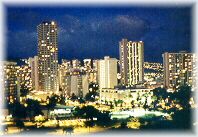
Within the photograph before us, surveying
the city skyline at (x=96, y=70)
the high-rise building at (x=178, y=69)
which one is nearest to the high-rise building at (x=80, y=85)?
the city skyline at (x=96, y=70)

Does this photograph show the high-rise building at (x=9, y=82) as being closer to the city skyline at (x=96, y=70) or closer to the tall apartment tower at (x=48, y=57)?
the city skyline at (x=96, y=70)

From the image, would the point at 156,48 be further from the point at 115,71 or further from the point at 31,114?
the point at 31,114

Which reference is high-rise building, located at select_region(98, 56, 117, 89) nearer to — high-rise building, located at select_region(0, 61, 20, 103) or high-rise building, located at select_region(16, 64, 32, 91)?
high-rise building, located at select_region(16, 64, 32, 91)

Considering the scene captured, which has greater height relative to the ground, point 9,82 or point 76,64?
point 76,64

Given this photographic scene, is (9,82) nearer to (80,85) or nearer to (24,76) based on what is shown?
(24,76)

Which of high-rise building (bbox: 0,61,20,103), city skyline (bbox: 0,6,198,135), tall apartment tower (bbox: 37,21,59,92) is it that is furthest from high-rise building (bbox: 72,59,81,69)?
high-rise building (bbox: 0,61,20,103)

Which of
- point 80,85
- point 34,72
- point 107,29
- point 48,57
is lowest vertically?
point 80,85

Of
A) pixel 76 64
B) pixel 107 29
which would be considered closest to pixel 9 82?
pixel 76 64

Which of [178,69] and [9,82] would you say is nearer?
[9,82]
